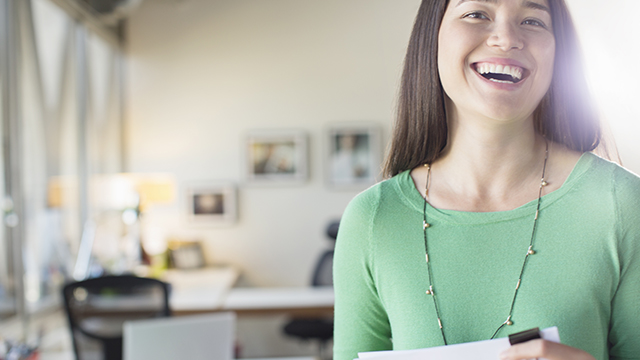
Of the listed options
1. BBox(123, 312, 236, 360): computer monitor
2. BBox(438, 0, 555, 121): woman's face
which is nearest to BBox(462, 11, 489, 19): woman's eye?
BBox(438, 0, 555, 121): woman's face

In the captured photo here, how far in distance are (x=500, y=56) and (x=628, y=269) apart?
34 centimetres

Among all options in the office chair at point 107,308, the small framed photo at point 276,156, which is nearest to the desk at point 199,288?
the office chair at point 107,308

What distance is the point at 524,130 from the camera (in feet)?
2.55

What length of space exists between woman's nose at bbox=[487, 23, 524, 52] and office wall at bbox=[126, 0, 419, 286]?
14.3 ft

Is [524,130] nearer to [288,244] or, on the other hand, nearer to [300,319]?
[300,319]

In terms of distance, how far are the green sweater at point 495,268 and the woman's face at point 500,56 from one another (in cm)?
15

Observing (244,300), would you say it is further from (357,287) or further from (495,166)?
(495,166)

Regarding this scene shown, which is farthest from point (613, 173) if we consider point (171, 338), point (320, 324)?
point (320, 324)

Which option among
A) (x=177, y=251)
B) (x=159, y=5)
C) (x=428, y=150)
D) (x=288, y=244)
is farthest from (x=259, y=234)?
(x=428, y=150)

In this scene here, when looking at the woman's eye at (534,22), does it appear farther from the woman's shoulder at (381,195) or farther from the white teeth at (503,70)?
the woman's shoulder at (381,195)

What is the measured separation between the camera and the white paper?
63 centimetres

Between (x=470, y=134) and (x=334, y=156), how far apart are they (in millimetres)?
4293

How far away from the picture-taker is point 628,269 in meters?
0.69

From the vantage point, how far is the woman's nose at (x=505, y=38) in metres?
0.70
